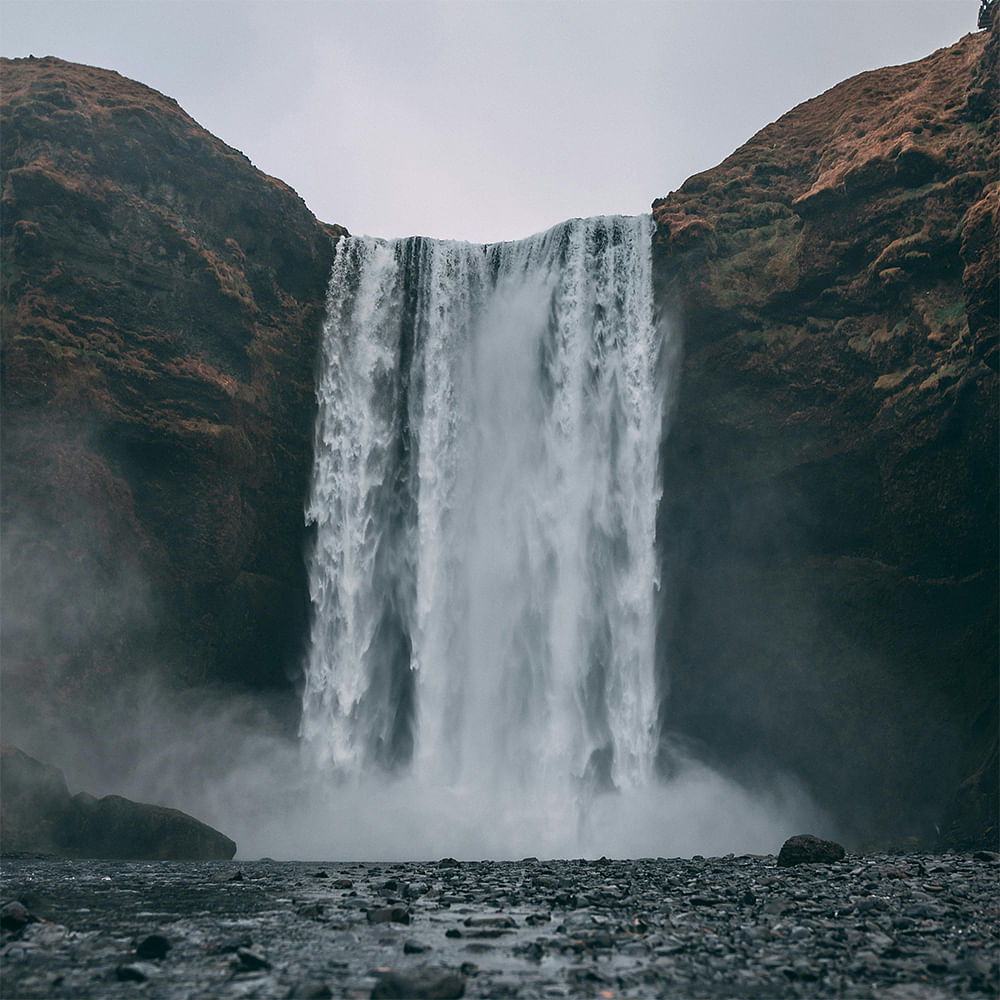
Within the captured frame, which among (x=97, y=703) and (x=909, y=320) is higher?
(x=909, y=320)

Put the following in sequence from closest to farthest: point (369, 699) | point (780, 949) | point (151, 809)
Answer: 1. point (780, 949)
2. point (151, 809)
3. point (369, 699)

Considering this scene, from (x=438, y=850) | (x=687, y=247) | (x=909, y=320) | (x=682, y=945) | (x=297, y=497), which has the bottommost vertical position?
(x=438, y=850)

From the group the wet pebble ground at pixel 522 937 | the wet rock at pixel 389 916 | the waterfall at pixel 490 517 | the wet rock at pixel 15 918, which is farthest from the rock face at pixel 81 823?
the wet rock at pixel 389 916

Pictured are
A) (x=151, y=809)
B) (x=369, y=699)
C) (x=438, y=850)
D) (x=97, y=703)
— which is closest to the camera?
(x=151, y=809)

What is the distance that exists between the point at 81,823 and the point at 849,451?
24.0 meters

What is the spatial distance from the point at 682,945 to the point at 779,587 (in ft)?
69.8

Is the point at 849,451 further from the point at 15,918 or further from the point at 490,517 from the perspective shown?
the point at 15,918

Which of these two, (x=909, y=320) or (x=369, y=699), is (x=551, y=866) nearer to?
(x=369, y=699)

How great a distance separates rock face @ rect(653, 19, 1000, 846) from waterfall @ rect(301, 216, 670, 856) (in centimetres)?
200

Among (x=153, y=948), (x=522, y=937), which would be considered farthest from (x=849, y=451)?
(x=153, y=948)

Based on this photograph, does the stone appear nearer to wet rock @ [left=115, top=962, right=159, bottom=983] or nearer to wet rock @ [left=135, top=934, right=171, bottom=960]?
wet rock @ [left=135, top=934, right=171, bottom=960]

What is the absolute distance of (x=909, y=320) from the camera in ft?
80.0

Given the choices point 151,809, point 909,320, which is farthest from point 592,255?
point 151,809

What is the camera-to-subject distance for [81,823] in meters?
20.0
